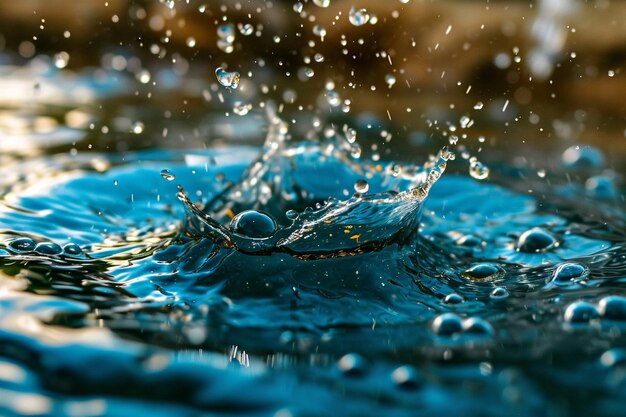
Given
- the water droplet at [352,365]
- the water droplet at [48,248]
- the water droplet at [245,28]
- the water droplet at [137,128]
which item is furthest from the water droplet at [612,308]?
the water droplet at [245,28]

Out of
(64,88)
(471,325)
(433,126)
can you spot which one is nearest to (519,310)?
(471,325)

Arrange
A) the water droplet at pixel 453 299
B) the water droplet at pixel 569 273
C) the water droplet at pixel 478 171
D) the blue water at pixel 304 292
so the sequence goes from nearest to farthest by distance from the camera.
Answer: the blue water at pixel 304 292, the water droplet at pixel 453 299, the water droplet at pixel 569 273, the water droplet at pixel 478 171

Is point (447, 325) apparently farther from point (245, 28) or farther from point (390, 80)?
point (390, 80)

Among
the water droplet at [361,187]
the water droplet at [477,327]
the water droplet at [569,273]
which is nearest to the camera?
the water droplet at [477,327]

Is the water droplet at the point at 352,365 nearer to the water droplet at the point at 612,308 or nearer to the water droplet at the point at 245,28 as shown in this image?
the water droplet at the point at 612,308

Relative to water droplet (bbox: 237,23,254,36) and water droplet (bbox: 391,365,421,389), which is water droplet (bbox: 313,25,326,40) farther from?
water droplet (bbox: 391,365,421,389)

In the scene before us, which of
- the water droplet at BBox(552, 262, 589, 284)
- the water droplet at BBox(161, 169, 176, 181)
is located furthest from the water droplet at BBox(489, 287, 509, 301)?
the water droplet at BBox(161, 169, 176, 181)

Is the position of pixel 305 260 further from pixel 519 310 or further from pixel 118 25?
pixel 118 25
